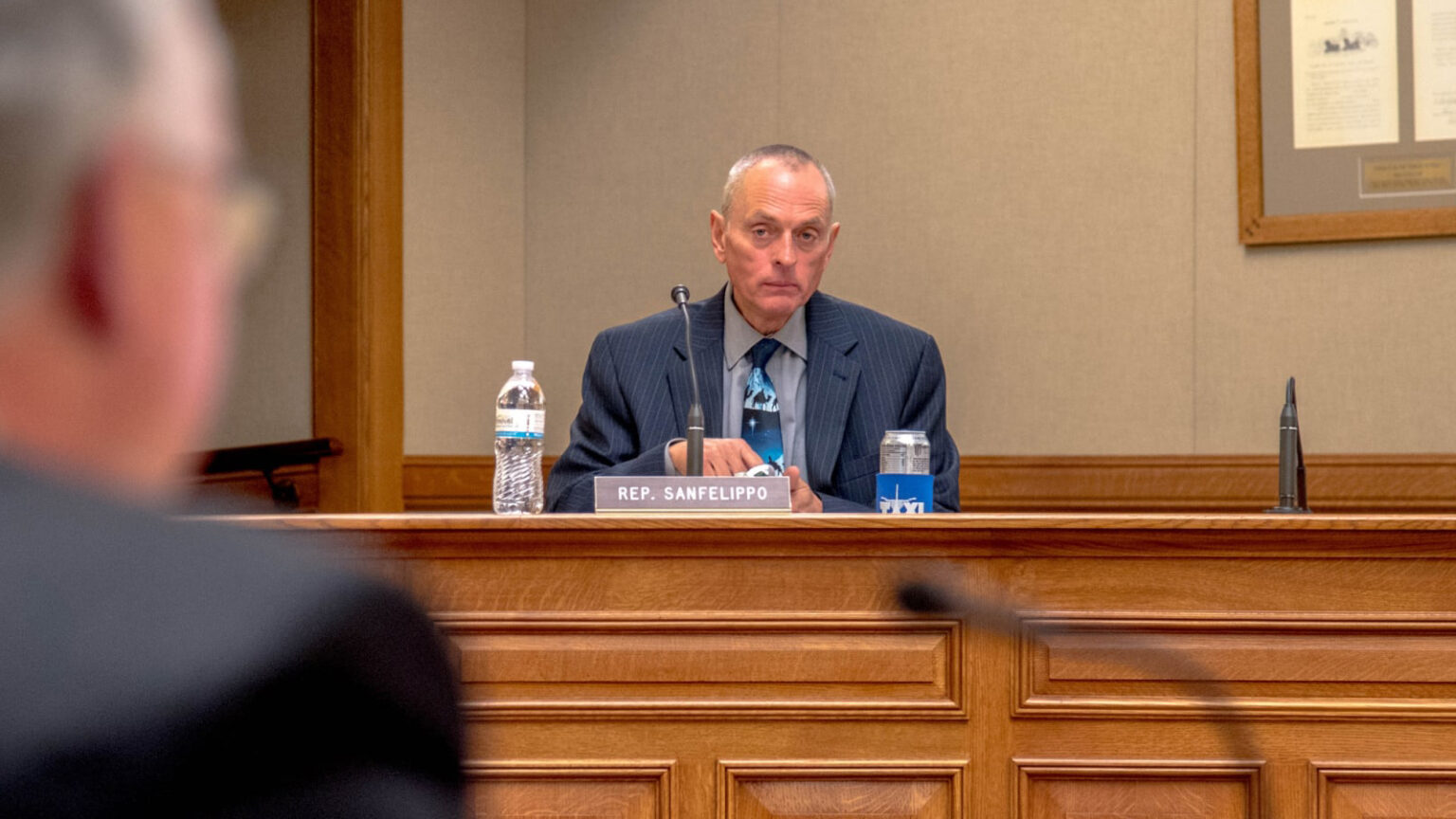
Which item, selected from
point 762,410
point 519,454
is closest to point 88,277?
point 519,454

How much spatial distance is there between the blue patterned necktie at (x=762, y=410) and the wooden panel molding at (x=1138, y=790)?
946 mm

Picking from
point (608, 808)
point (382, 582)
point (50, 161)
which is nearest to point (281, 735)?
point (382, 582)

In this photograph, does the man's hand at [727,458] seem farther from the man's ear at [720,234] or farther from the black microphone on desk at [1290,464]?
the black microphone on desk at [1290,464]

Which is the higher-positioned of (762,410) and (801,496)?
(762,410)

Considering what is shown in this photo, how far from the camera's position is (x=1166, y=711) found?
2.21 metres

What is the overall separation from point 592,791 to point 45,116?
6.44 feet

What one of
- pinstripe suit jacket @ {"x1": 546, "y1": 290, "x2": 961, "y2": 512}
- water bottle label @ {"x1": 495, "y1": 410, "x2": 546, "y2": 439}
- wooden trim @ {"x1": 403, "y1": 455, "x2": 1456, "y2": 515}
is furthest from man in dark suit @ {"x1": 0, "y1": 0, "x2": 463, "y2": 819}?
wooden trim @ {"x1": 403, "y1": 455, "x2": 1456, "y2": 515}

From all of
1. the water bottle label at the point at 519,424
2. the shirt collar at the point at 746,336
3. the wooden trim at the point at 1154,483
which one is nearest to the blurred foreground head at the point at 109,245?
the water bottle label at the point at 519,424

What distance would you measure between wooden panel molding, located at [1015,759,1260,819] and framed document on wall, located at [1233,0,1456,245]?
7.14 ft

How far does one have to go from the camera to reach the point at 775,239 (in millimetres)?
3133

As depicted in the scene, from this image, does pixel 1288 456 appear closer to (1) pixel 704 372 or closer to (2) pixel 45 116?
(1) pixel 704 372

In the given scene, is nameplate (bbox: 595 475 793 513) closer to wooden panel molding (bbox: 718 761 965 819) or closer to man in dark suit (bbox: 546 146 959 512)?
wooden panel molding (bbox: 718 761 965 819)

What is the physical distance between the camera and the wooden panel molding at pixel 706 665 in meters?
2.24

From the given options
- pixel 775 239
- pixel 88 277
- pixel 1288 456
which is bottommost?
pixel 1288 456
